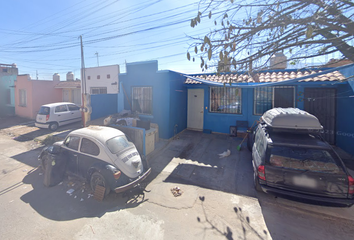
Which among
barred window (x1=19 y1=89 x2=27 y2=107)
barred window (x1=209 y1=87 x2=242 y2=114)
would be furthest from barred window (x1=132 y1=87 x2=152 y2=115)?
barred window (x1=19 y1=89 x2=27 y2=107)

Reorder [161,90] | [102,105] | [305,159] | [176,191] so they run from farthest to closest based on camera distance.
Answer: [102,105], [161,90], [176,191], [305,159]

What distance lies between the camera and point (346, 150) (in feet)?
21.9

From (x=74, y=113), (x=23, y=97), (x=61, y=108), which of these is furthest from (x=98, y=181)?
(x=23, y=97)

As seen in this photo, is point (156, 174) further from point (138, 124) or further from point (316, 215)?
point (316, 215)

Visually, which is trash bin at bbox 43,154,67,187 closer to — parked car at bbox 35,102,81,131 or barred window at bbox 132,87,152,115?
barred window at bbox 132,87,152,115

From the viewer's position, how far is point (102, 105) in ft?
33.3

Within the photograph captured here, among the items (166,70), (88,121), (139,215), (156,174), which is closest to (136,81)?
(166,70)

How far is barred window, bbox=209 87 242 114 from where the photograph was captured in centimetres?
880

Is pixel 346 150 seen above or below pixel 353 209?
above

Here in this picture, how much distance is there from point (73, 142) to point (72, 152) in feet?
0.90

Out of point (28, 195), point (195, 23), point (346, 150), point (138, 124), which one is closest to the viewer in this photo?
point (195, 23)

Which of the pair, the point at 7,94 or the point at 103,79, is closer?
the point at 103,79

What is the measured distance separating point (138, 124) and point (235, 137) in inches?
181

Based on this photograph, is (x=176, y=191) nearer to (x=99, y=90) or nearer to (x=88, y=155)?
(x=88, y=155)
